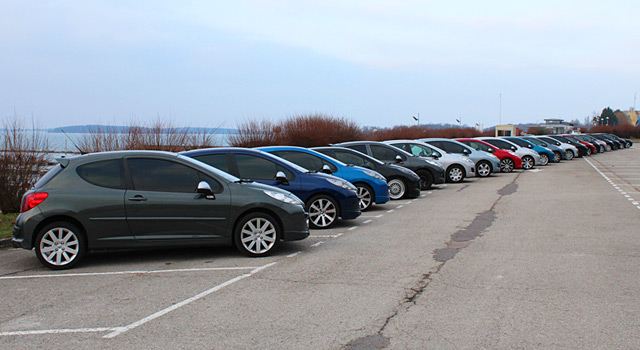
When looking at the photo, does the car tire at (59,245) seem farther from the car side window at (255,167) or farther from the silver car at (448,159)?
the silver car at (448,159)

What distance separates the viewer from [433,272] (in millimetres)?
7465

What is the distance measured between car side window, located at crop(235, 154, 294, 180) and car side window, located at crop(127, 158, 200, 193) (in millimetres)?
2469

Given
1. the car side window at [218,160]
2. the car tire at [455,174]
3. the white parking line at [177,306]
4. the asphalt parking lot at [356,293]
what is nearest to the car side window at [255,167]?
the car side window at [218,160]

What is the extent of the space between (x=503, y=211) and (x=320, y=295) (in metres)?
8.37

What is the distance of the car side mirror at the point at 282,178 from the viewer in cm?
1058

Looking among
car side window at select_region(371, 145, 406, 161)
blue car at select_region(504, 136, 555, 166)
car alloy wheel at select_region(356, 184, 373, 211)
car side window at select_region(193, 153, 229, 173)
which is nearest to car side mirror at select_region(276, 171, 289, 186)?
car side window at select_region(193, 153, 229, 173)

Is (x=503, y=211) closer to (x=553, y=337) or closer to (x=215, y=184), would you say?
(x=215, y=184)

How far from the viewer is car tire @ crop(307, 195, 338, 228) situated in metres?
11.6

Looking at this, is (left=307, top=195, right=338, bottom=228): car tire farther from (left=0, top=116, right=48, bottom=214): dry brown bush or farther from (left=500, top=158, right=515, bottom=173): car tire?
(left=500, top=158, right=515, bottom=173): car tire

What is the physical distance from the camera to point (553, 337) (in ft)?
16.3

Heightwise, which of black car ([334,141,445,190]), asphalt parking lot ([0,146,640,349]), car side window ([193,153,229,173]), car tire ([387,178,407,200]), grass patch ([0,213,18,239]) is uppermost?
car side window ([193,153,229,173])

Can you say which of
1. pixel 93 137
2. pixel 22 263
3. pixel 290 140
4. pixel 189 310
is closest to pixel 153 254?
pixel 22 263

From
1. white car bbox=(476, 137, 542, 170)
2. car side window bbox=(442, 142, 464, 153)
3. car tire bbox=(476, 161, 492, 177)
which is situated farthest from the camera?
white car bbox=(476, 137, 542, 170)

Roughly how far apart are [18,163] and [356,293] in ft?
38.7
